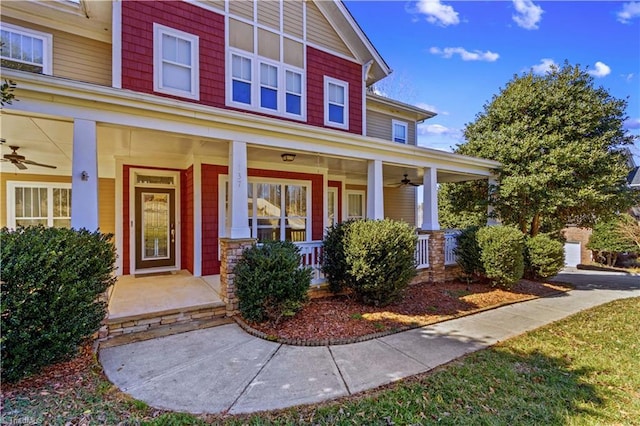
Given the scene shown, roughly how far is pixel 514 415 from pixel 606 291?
9555 mm

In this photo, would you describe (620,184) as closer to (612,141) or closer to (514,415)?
(612,141)

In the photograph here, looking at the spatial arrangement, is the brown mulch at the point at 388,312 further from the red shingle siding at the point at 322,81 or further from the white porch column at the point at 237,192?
the red shingle siding at the point at 322,81

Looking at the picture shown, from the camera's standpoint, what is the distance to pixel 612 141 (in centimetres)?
995

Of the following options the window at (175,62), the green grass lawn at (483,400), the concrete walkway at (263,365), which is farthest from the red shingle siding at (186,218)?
the green grass lawn at (483,400)

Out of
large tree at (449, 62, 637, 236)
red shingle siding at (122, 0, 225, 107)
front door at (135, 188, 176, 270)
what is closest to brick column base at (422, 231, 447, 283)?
large tree at (449, 62, 637, 236)

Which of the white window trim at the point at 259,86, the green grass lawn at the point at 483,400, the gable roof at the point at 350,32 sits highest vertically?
the gable roof at the point at 350,32

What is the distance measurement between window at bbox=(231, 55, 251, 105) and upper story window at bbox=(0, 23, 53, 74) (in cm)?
406

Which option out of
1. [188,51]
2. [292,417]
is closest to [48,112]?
[188,51]

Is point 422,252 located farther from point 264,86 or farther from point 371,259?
point 264,86

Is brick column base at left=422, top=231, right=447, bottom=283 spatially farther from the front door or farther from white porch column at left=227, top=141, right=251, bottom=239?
the front door

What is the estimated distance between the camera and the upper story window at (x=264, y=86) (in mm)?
7840

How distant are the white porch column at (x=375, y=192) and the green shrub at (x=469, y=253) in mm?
2795

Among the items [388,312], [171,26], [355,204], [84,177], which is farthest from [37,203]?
[355,204]

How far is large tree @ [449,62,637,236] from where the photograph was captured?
9484 millimetres
